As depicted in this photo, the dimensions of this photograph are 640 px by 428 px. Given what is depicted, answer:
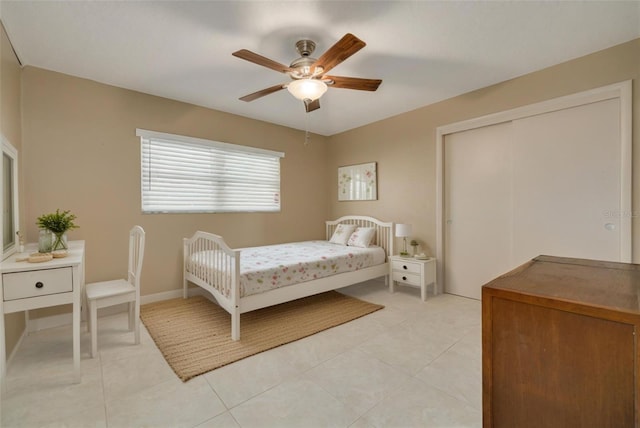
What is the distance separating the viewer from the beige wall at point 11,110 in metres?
1.99

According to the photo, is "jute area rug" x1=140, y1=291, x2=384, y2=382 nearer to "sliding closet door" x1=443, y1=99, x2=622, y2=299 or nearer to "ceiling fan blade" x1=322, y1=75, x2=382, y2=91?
"sliding closet door" x1=443, y1=99, x2=622, y2=299

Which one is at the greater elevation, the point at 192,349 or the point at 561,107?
the point at 561,107

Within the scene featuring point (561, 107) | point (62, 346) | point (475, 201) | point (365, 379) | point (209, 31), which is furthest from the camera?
point (475, 201)

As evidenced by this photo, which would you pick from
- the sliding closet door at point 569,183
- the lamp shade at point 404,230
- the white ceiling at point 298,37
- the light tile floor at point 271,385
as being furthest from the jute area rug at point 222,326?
the white ceiling at point 298,37

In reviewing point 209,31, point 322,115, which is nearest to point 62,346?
point 209,31

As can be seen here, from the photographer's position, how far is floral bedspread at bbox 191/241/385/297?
256cm

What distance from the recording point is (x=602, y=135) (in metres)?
2.48

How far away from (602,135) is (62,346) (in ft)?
16.2

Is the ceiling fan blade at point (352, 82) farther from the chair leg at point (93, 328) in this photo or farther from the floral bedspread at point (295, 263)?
the chair leg at point (93, 328)

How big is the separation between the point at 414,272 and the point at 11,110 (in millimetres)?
4106

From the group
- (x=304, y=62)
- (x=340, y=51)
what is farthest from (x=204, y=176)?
(x=340, y=51)

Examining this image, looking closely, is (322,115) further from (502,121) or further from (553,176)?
(553,176)

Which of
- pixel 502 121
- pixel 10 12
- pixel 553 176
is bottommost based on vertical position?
pixel 553 176

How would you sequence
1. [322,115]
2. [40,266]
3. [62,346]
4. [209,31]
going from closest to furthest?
[40,266]
[209,31]
[62,346]
[322,115]
